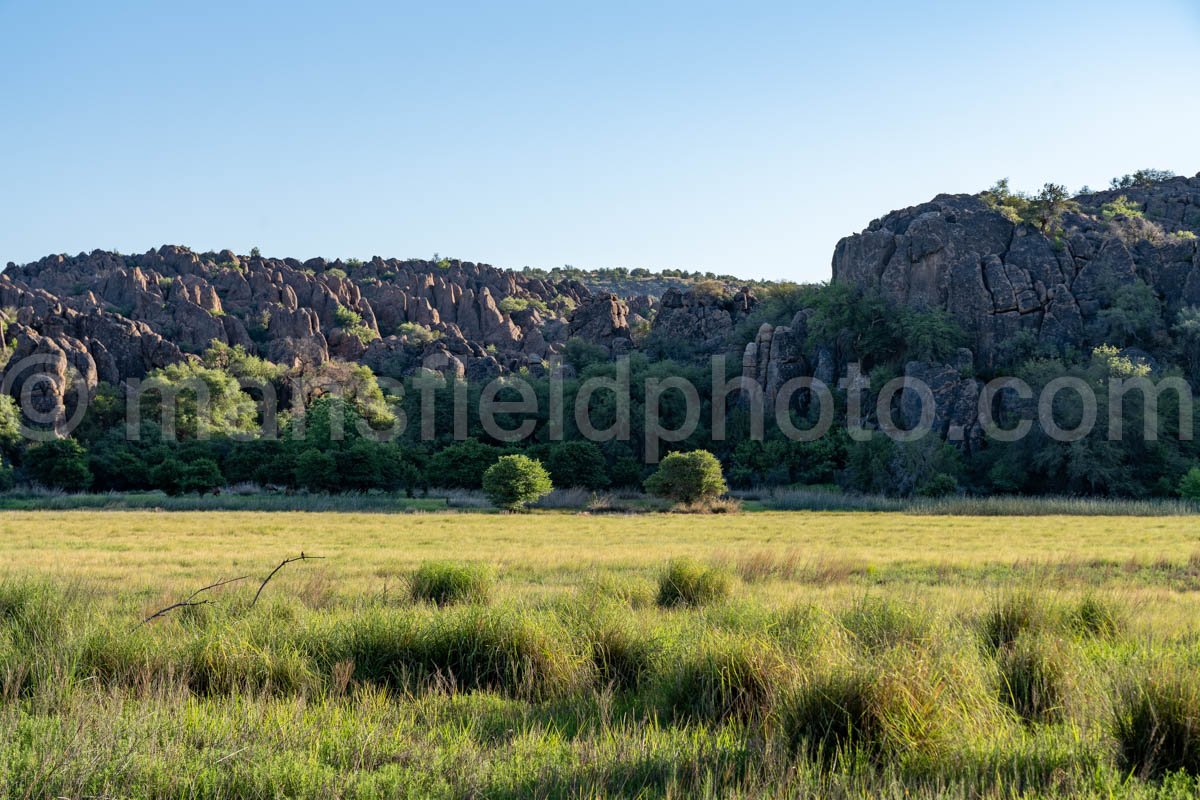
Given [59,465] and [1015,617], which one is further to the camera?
[59,465]

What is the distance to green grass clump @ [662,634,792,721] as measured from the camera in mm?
6809

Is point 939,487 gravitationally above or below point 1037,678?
below

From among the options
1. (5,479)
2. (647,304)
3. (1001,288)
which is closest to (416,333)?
(647,304)

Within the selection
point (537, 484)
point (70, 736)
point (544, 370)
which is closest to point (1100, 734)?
point (70, 736)

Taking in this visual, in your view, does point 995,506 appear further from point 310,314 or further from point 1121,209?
point 310,314

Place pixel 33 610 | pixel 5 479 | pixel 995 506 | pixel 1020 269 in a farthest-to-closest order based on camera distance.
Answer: pixel 1020 269 < pixel 5 479 < pixel 995 506 < pixel 33 610

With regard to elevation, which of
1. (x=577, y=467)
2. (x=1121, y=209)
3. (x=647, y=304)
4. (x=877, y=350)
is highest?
(x=1121, y=209)

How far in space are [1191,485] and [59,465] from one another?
70689mm

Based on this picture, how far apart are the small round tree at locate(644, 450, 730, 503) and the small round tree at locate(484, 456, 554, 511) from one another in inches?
295

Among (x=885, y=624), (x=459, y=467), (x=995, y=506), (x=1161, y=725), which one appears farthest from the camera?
(x=459, y=467)

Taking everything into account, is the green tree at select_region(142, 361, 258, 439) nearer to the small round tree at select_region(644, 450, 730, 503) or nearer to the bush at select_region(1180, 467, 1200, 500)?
the small round tree at select_region(644, 450, 730, 503)

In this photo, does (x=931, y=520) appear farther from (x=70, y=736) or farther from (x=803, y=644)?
(x=70, y=736)

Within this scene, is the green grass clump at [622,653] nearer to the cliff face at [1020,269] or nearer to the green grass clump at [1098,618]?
the green grass clump at [1098,618]

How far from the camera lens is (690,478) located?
50375 mm
